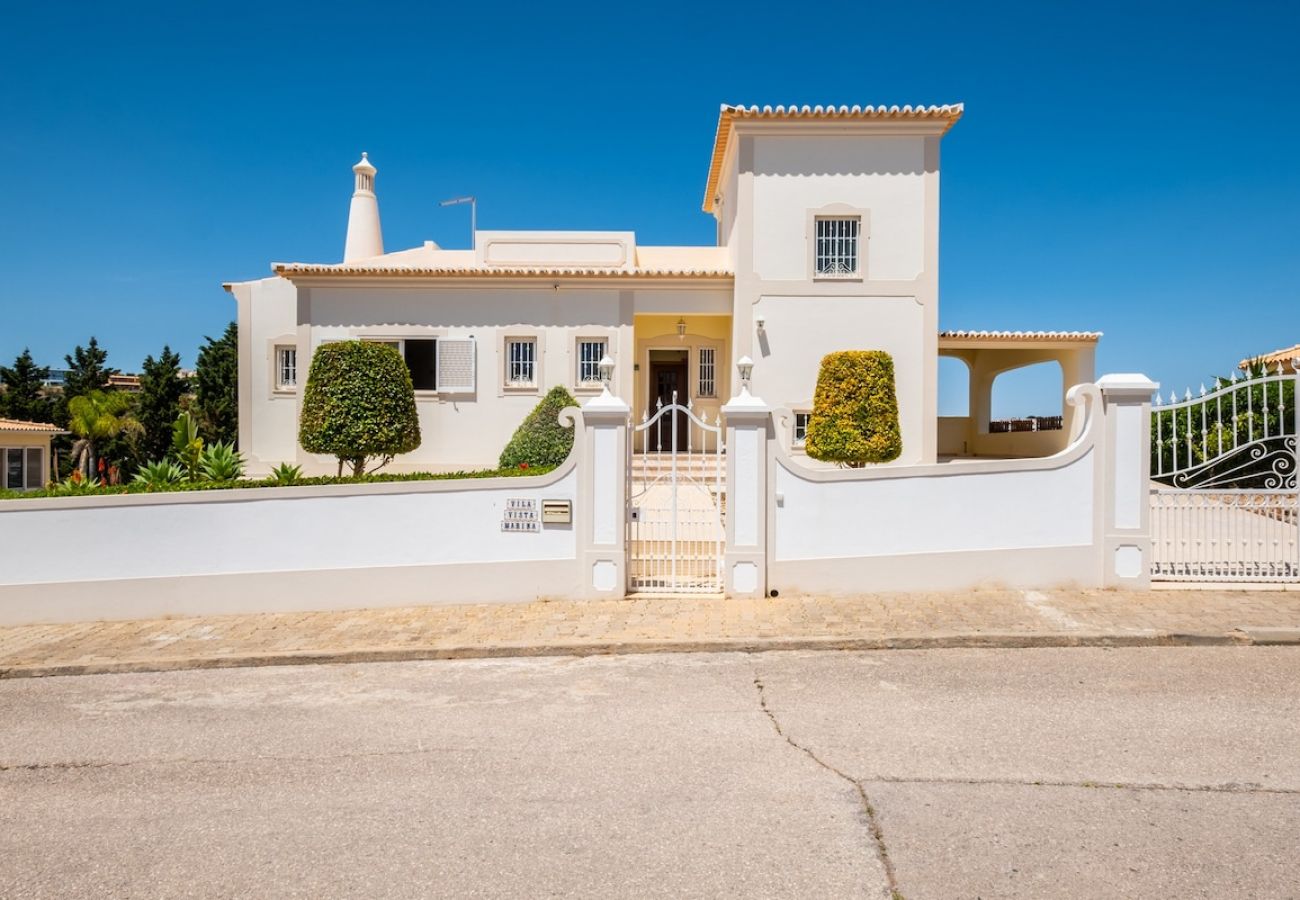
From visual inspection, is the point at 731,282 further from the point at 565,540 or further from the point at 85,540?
the point at 85,540

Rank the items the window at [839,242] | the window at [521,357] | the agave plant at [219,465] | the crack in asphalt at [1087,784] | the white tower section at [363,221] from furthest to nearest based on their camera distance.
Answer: the white tower section at [363,221], the window at [521,357], the window at [839,242], the agave plant at [219,465], the crack in asphalt at [1087,784]

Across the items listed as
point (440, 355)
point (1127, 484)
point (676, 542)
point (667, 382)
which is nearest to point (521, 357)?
point (440, 355)

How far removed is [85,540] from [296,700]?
13.7 ft

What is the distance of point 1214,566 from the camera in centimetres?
873

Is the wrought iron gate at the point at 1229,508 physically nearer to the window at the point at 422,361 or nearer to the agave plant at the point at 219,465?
the agave plant at the point at 219,465

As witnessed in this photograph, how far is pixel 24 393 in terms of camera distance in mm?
40562

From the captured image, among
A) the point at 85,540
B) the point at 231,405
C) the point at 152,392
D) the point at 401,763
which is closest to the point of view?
the point at 401,763

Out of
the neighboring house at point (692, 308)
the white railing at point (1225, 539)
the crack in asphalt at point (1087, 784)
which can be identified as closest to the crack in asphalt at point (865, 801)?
the crack in asphalt at point (1087, 784)

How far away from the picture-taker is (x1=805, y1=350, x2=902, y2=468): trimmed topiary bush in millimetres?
15578

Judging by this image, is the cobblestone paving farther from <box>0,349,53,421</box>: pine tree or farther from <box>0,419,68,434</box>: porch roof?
<box>0,349,53,421</box>: pine tree

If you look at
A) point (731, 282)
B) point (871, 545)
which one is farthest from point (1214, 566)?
point (731, 282)

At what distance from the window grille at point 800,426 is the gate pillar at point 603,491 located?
30.2 ft

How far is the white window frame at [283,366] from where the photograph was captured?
18903mm

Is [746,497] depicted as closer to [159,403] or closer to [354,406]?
[354,406]
